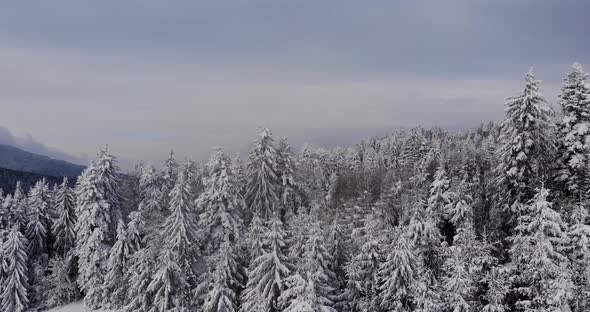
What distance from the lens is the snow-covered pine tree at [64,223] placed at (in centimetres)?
5866

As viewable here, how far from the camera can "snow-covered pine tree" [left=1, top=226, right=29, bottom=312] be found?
170 ft

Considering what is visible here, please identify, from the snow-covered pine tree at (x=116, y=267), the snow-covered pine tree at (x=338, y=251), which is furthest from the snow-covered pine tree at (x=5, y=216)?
the snow-covered pine tree at (x=338, y=251)

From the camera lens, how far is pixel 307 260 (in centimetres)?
3131

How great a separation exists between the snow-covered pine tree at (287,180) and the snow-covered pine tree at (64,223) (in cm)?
2865

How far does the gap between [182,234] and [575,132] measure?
35.3 m

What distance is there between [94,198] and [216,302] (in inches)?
990

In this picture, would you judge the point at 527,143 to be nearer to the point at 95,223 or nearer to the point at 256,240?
the point at 256,240

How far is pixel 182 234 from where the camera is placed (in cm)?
4062

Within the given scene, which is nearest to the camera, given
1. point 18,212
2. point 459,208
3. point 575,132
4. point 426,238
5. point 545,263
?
point 545,263

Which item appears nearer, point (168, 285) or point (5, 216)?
point (168, 285)

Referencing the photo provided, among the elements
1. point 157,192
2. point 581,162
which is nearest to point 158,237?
point 157,192

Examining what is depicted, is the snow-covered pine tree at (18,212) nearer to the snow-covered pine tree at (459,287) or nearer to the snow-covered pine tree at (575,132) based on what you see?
the snow-covered pine tree at (459,287)

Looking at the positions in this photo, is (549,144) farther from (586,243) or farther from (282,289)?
(282,289)

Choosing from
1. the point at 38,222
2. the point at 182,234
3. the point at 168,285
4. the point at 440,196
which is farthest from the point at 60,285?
the point at 440,196
